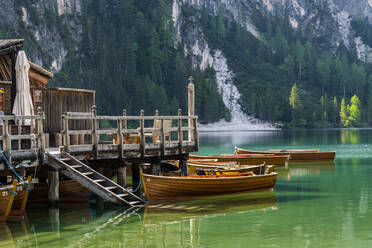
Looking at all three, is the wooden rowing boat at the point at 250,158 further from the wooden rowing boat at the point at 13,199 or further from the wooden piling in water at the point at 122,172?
the wooden rowing boat at the point at 13,199

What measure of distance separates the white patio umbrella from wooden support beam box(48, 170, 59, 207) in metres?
3.18

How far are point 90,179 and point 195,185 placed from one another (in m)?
5.60

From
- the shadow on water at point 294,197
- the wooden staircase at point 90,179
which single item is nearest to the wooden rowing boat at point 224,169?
the shadow on water at point 294,197

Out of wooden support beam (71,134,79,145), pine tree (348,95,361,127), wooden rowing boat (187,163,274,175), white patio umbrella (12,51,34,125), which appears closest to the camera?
white patio umbrella (12,51,34,125)

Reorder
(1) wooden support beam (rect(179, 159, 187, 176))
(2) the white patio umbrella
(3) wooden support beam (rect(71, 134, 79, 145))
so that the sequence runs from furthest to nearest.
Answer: (1) wooden support beam (rect(179, 159, 187, 176)), (3) wooden support beam (rect(71, 134, 79, 145)), (2) the white patio umbrella

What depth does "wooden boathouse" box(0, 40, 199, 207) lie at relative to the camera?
21641 millimetres

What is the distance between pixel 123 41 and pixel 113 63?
13.2 meters

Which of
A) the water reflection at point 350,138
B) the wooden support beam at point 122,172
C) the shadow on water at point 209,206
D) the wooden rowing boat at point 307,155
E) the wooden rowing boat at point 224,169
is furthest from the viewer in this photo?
the water reflection at point 350,138

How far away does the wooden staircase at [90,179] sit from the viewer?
21.8 metres

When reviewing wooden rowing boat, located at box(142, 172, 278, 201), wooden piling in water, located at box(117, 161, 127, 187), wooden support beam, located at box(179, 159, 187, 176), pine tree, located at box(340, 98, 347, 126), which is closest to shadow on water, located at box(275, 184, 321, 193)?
wooden rowing boat, located at box(142, 172, 278, 201)

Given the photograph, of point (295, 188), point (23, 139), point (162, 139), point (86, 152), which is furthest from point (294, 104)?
point (23, 139)

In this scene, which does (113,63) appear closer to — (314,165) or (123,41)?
(123,41)

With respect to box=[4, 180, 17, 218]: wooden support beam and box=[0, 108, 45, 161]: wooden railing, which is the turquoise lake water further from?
box=[0, 108, 45, 161]: wooden railing

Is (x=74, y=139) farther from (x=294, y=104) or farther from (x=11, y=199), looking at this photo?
(x=294, y=104)
